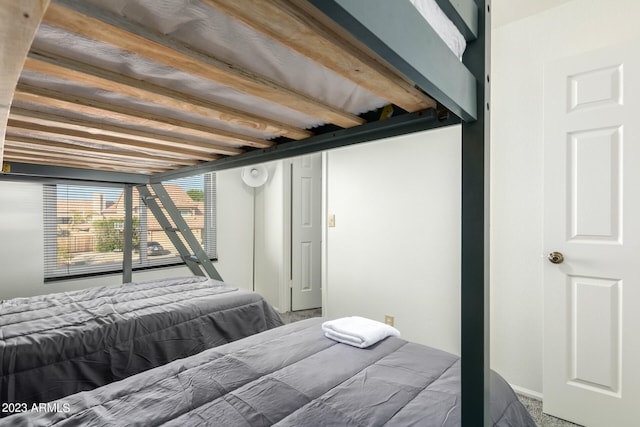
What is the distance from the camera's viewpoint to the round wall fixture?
393cm

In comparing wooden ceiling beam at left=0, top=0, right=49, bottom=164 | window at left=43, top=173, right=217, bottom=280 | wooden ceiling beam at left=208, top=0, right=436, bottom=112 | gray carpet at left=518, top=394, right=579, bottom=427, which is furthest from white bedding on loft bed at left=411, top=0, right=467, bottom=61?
window at left=43, top=173, right=217, bottom=280

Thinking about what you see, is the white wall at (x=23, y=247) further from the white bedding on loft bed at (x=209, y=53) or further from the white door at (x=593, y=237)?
the white door at (x=593, y=237)

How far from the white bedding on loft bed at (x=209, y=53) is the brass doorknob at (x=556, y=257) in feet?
5.11

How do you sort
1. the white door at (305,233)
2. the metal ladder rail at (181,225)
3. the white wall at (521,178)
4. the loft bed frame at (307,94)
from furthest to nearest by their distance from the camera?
1. the white door at (305,233)
2. the metal ladder rail at (181,225)
3. the white wall at (521,178)
4. the loft bed frame at (307,94)

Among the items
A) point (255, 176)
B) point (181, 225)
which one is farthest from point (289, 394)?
point (255, 176)

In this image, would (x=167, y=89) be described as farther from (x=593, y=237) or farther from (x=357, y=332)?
(x=593, y=237)

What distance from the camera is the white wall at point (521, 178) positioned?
2.07m

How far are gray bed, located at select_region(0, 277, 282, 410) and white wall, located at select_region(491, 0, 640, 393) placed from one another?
1.58 meters

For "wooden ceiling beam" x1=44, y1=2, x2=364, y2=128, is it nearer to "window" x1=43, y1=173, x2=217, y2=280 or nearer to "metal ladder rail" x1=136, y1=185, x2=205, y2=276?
"metal ladder rail" x1=136, y1=185, x2=205, y2=276

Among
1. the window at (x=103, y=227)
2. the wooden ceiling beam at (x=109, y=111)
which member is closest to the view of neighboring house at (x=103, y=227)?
the window at (x=103, y=227)

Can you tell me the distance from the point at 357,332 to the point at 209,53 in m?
1.22

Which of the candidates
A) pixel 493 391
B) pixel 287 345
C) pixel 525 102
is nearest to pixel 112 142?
pixel 287 345

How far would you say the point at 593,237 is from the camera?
181 centimetres

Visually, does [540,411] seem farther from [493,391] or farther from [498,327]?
[493,391]
